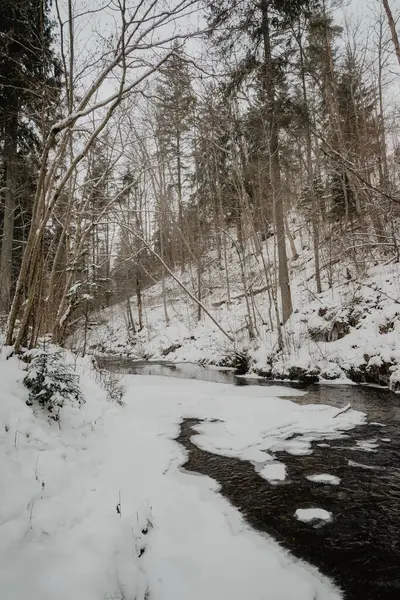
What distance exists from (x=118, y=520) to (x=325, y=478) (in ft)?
6.94

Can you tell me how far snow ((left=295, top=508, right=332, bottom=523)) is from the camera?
2736 mm

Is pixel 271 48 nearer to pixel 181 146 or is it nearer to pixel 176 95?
pixel 181 146

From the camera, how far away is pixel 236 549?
7.66ft

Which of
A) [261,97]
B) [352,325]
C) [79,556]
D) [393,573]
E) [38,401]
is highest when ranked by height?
[261,97]

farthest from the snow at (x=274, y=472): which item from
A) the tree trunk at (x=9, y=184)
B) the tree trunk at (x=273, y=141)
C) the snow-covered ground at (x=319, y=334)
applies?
the tree trunk at (x=9, y=184)

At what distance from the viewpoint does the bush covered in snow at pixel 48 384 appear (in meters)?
3.52

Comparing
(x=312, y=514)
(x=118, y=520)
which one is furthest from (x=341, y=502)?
(x=118, y=520)

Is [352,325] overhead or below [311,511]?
overhead

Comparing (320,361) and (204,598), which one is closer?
(204,598)

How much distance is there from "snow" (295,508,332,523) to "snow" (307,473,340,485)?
20.4 inches

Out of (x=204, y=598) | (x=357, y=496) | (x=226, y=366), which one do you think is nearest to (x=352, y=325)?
(x=226, y=366)

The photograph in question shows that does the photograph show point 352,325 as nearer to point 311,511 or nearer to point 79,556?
point 311,511

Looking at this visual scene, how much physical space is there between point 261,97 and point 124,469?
40.3 ft

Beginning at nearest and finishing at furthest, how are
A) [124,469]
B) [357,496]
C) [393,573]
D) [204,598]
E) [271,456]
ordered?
[204,598] < [393,573] < [357,496] < [124,469] < [271,456]
